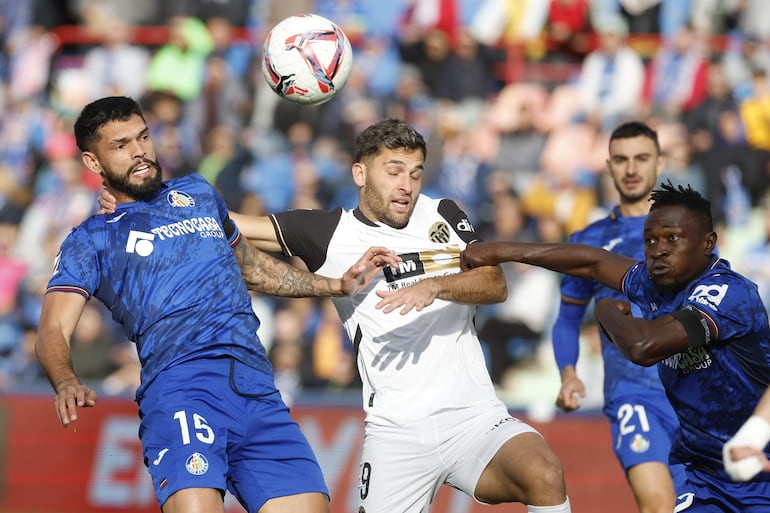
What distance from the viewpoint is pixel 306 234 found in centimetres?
734

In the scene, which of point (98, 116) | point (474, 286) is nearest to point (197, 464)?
point (474, 286)

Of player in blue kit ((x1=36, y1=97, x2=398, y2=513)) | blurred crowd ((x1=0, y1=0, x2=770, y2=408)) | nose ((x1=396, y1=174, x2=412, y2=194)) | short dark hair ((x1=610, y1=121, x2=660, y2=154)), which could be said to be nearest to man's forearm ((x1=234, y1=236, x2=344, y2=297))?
player in blue kit ((x1=36, y1=97, x2=398, y2=513))

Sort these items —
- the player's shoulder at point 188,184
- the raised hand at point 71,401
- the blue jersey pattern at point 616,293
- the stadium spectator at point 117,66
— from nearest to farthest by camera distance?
the raised hand at point 71,401 → the player's shoulder at point 188,184 → the blue jersey pattern at point 616,293 → the stadium spectator at point 117,66

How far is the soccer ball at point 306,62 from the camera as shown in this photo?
24.7ft

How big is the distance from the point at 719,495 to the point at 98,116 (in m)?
4.04

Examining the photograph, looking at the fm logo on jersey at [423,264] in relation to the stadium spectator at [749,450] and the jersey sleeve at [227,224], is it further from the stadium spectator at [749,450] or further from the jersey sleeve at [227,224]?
the stadium spectator at [749,450]

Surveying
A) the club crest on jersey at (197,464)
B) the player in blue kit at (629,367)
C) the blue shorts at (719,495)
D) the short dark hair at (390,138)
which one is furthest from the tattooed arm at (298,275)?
the player in blue kit at (629,367)

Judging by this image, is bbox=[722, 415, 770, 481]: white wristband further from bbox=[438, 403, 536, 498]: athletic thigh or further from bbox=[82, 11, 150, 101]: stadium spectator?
bbox=[82, 11, 150, 101]: stadium spectator

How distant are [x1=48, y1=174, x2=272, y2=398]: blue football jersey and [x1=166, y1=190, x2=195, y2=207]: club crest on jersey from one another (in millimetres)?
19

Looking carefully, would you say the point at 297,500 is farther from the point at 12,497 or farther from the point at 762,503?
the point at 12,497

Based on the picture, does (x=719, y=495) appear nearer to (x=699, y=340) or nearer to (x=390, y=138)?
(x=699, y=340)

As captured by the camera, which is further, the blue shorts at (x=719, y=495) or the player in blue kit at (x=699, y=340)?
the blue shorts at (x=719, y=495)

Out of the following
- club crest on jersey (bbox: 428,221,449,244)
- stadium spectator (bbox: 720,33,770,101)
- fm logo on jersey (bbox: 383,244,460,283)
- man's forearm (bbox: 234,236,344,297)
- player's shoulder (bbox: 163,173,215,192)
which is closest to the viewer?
player's shoulder (bbox: 163,173,215,192)

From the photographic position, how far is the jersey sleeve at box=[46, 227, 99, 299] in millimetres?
6285
